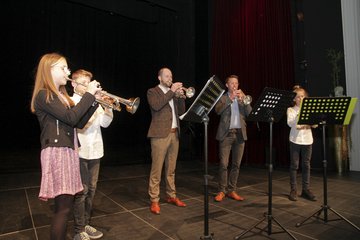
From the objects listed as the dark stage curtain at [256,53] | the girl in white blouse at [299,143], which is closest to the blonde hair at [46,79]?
the girl in white blouse at [299,143]

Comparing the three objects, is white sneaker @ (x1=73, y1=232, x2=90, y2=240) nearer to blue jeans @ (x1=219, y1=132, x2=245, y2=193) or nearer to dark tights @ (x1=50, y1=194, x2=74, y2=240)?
dark tights @ (x1=50, y1=194, x2=74, y2=240)

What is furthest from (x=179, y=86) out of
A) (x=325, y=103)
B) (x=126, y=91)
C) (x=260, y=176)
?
(x=126, y=91)

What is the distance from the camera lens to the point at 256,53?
8766mm

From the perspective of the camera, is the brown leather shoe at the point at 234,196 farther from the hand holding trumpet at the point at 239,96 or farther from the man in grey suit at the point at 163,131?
the hand holding trumpet at the point at 239,96

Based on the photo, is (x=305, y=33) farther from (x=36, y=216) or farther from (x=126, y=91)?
(x=36, y=216)

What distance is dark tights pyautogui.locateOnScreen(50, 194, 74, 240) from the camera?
6.88 feet

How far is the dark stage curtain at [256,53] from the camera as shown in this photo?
805cm

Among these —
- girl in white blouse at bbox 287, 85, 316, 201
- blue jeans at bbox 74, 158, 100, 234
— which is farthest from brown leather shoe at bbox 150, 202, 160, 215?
girl in white blouse at bbox 287, 85, 316, 201

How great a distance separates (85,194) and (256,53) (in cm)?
739

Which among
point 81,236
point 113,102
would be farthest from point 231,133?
point 81,236

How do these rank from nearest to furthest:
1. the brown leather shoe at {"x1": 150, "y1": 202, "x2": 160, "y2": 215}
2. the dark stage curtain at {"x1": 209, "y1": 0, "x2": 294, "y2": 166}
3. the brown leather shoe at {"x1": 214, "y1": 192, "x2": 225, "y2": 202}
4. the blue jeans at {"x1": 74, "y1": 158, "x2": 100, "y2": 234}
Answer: the blue jeans at {"x1": 74, "y1": 158, "x2": 100, "y2": 234} < the brown leather shoe at {"x1": 150, "y1": 202, "x2": 160, "y2": 215} < the brown leather shoe at {"x1": 214, "y1": 192, "x2": 225, "y2": 202} < the dark stage curtain at {"x1": 209, "y1": 0, "x2": 294, "y2": 166}

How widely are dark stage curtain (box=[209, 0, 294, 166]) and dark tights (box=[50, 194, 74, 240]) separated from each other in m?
6.95

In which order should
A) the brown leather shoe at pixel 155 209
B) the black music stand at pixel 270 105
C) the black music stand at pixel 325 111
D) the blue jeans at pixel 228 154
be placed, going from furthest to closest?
the blue jeans at pixel 228 154, the brown leather shoe at pixel 155 209, the black music stand at pixel 325 111, the black music stand at pixel 270 105

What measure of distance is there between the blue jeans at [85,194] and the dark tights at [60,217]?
705 millimetres
